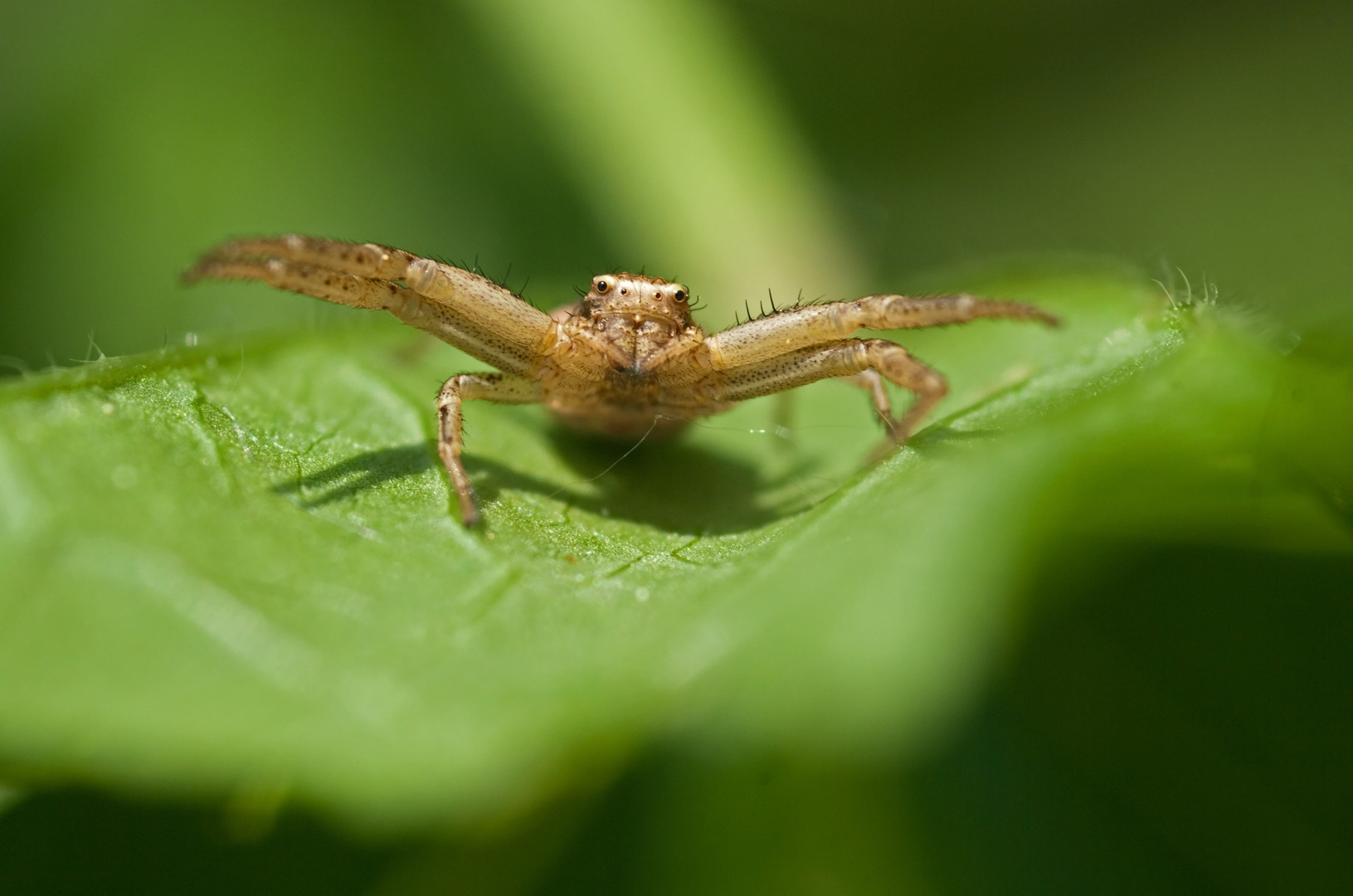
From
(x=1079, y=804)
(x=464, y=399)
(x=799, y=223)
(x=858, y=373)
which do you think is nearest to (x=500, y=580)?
(x=464, y=399)

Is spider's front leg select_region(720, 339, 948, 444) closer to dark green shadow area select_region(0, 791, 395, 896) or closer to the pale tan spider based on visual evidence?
the pale tan spider

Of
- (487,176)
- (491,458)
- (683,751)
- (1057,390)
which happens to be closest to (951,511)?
(683,751)

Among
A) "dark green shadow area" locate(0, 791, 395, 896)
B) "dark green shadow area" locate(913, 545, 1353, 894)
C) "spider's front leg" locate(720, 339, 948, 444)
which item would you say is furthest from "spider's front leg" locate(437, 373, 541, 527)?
"dark green shadow area" locate(913, 545, 1353, 894)

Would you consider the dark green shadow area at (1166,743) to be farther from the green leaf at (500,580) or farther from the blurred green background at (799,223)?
the green leaf at (500,580)

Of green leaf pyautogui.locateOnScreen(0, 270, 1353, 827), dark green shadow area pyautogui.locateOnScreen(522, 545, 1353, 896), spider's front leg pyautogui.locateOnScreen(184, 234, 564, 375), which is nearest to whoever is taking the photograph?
green leaf pyautogui.locateOnScreen(0, 270, 1353, 827)

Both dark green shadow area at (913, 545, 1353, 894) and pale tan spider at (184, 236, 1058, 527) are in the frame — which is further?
pale tan spider at (184, 236, 1058, 527)

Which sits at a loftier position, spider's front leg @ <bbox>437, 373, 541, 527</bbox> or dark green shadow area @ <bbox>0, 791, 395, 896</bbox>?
spider's front leg @ <bbox>437, 373, 541, 527</bbox>

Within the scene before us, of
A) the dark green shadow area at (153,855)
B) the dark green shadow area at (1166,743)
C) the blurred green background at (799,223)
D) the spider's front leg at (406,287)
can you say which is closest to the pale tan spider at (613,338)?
the spider's front leg at (406,287)

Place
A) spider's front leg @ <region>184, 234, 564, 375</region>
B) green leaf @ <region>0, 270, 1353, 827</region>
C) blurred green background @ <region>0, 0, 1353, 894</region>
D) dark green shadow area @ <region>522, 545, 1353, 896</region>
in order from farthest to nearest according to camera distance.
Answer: spider's front leg @ <region>184, 234, 564, 375</region>
blurred green background @ <region>0, 0, 1353, 894</region>
dark green shadow area @ <region>522, 545, 1353, 896</region>
green leaf @ <region>0, 270, 1353, 827</region>
